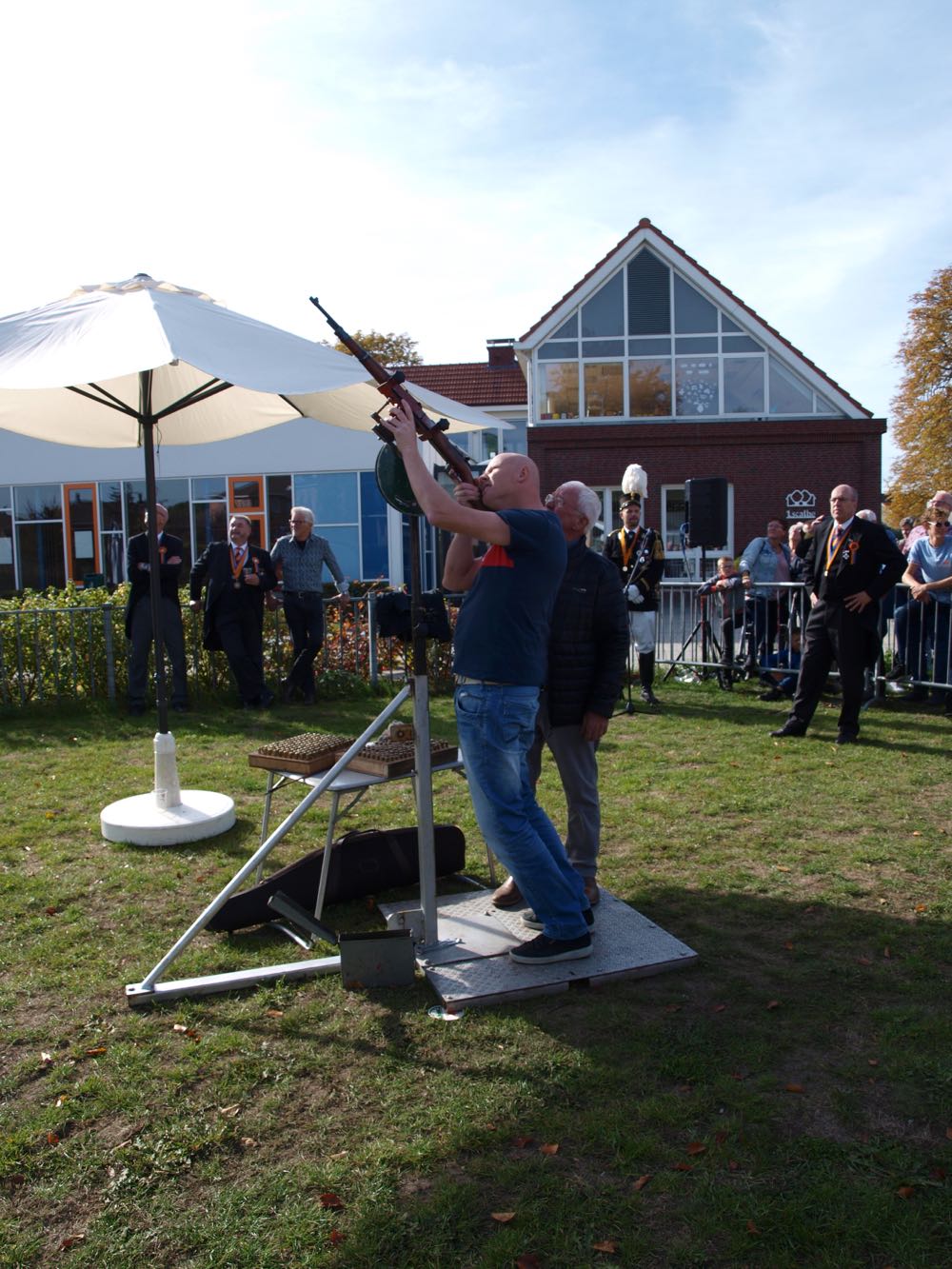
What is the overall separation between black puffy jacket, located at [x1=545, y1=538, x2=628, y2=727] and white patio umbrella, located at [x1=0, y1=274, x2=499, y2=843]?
105 cm

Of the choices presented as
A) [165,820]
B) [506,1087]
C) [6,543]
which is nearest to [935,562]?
[165,820]

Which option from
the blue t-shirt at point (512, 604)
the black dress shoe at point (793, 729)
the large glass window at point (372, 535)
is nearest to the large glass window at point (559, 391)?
the large glass window at point (372, 535)

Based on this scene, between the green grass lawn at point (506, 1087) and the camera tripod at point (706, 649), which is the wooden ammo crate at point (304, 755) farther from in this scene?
the camera tripod at point (706, 649)

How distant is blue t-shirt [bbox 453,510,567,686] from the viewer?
371cm

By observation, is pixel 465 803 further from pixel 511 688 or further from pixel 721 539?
pixel 721 539

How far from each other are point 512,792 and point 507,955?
0.78 m

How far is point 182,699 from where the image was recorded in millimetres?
10125

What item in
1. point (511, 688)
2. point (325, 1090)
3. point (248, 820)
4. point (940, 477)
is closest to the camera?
point (325, 1090)

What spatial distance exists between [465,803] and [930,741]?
4144 mm

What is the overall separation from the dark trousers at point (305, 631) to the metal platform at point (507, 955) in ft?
20.3

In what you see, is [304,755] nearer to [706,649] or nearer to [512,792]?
[512,792]

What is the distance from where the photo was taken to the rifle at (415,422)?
3697mm

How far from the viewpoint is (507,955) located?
413cm

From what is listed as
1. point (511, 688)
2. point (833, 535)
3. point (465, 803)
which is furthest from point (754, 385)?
point (511, 688)
